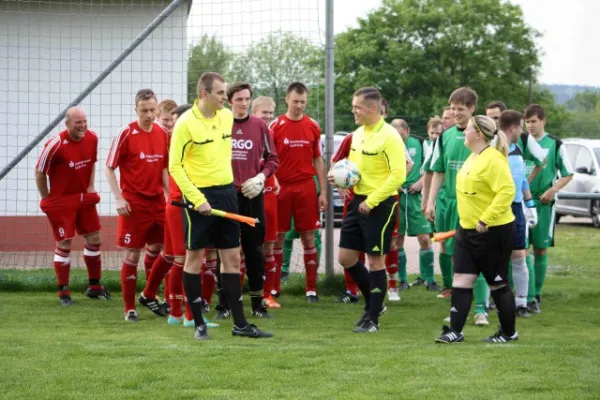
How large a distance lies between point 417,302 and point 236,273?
3019 millimetres

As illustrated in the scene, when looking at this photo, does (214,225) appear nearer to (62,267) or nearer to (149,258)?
(149,258)

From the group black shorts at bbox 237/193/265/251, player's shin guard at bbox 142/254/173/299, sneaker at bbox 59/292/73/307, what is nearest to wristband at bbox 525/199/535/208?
black shorts at bbox 237/193/265/251

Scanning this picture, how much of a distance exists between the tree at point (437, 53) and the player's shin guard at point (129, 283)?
134 ft

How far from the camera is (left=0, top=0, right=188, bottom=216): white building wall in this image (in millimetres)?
13773

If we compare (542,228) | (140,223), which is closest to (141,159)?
(140,223)

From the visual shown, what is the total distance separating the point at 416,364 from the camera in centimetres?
716

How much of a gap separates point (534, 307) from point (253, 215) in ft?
9.69

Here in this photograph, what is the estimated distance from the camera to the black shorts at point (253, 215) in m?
9.39

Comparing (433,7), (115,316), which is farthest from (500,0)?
(115,316)

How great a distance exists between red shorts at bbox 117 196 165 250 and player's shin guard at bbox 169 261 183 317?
66 cm

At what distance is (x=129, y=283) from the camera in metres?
9.66

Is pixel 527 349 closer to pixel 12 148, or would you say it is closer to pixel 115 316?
pixel 115 316

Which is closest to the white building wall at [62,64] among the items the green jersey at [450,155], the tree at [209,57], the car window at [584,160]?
the tree at [209,57]

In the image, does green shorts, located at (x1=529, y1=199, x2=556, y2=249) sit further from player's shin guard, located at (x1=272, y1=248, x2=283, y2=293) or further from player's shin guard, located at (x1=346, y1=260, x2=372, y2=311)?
player's shin guard, located at (x1=272, y1=248, x2=283, y2=293)
